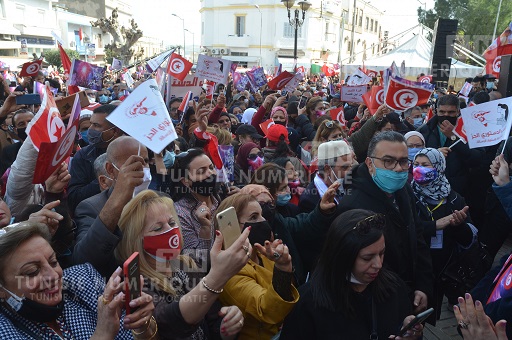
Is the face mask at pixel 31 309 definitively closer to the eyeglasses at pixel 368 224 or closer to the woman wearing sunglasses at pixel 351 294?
the woman wearing sunglasses at pixel 351 294

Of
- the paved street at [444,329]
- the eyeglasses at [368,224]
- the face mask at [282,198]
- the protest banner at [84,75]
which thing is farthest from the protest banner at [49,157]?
the protest banner at [84,75]

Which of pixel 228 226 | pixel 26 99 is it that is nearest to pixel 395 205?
pixel 228 226

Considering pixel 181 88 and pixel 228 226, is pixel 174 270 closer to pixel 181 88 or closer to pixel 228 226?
pixel 228 226

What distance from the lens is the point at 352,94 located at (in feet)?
29.7

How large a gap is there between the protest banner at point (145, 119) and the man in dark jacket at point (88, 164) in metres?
0.93

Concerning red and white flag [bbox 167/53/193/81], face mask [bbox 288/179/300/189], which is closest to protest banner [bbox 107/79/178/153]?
face mask [bbox 288/179/300/189]

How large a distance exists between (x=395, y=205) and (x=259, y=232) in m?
1.09

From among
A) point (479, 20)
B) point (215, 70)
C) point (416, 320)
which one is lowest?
point (416, 320)

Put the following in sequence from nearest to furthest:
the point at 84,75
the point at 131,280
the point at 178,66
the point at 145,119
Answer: the point at 131,280 < the point at 145,119 < the point at 178,66 < the point at 84,75

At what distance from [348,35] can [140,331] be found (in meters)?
69.4

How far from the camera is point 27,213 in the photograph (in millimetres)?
2553

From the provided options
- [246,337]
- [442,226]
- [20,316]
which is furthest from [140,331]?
→ [442,226]

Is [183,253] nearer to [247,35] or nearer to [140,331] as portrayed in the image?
[140,331]

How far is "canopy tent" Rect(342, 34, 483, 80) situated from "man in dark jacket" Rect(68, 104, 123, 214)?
1574 cm
